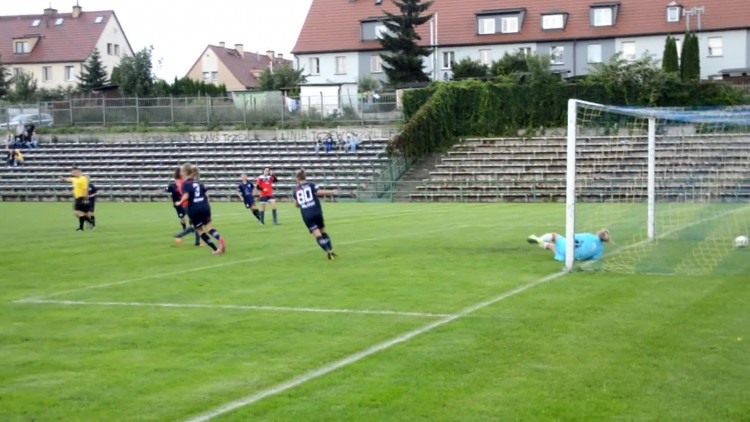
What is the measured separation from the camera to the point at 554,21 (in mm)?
68125

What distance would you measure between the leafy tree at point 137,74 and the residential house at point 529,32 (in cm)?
1137

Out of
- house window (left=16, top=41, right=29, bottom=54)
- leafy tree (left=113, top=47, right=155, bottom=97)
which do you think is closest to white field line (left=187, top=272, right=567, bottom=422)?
leafy tree (left=113, top=47, right=155, bottom=97)

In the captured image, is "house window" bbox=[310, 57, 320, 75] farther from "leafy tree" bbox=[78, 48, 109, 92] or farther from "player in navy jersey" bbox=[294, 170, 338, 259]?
"player in navy jersey" bbox=[294, 170, 338, 259]

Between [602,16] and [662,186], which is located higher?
[602,16]

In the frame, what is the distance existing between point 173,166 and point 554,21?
31.5 m

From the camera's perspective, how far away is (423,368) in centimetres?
869

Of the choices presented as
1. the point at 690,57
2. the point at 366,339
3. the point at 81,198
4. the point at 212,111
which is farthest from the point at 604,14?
the point at 366,339

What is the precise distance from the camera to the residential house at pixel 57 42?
90000mm

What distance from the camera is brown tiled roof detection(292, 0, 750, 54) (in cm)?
6431

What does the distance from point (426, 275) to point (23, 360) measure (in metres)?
7.13

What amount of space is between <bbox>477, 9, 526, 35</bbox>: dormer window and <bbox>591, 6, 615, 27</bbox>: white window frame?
511 centimetres

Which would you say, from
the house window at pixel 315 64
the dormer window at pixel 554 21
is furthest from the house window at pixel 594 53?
the house window at pixel 315 64

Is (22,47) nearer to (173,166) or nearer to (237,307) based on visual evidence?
(173,166)

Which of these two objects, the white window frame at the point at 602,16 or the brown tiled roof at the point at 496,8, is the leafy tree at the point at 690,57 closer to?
the brown tiled roof at the point at 496,8
